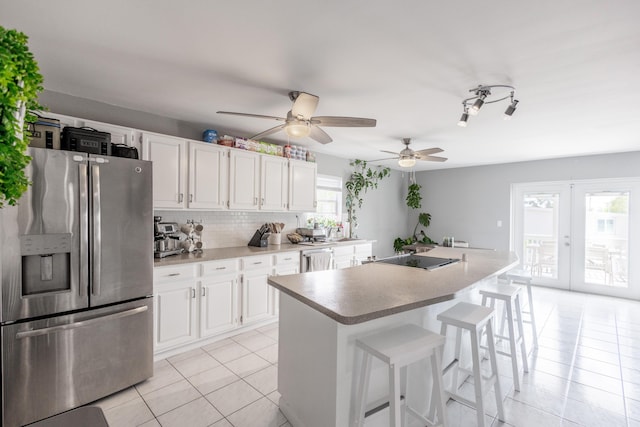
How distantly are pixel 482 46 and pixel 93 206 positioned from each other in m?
2.86

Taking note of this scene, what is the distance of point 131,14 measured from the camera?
5.30 ft

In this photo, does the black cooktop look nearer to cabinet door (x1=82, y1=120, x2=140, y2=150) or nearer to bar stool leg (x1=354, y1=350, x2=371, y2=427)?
bar stool leg (x1=354, y1=350, x2=371, y2=427)

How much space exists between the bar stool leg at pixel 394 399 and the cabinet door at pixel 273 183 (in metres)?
2.85

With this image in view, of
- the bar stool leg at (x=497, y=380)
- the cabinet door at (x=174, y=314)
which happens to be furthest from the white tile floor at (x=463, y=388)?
the cabinet door at (x=174, y=314)

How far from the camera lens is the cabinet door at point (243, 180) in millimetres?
3572

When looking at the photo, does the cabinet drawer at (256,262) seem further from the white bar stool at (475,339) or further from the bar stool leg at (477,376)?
the bar stool leg at (477,376)

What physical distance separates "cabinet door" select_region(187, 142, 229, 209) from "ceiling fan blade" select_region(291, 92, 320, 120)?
4.63ft

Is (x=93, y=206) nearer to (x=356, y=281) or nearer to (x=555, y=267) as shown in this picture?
(x=356, y=281)

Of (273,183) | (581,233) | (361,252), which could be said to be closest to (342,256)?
(361,252)

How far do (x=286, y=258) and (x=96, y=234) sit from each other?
2041mm

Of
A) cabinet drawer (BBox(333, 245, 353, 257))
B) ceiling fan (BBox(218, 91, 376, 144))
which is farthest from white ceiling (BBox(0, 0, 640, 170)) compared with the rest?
cabinet drawer (BBox(333, 245, 353, 257))

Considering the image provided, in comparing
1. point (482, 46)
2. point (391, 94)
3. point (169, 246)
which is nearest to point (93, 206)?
point (169, 246)

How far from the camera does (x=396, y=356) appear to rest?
1407mm

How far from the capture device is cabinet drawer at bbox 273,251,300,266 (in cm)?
363
